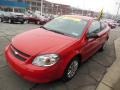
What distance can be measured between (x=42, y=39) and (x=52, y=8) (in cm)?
9640

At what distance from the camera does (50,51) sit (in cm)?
345

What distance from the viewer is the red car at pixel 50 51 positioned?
3.35 metres

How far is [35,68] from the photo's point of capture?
3.28m

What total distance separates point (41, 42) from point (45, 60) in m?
0.63

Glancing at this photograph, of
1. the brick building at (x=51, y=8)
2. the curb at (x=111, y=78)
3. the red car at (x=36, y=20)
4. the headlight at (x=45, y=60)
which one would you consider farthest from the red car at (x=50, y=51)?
the brick building at (x=51, y=8)

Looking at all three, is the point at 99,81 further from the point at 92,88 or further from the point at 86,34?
the point at 86,34

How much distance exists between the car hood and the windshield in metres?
0.30

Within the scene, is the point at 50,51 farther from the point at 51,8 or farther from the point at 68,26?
the point at 51,8

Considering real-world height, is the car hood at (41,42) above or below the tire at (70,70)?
above

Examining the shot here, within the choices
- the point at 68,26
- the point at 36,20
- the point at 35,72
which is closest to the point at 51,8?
the point at 36,20

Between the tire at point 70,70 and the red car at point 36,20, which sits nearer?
the tire at point 70,70

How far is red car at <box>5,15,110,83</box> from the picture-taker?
335 centimetres

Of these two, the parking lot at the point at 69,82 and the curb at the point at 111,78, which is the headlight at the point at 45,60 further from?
the curb at the point at 111,78

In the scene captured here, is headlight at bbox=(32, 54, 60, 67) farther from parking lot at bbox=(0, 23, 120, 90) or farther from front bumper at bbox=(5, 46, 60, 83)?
parking lot at bbox=(0, 23, 120, 90)
